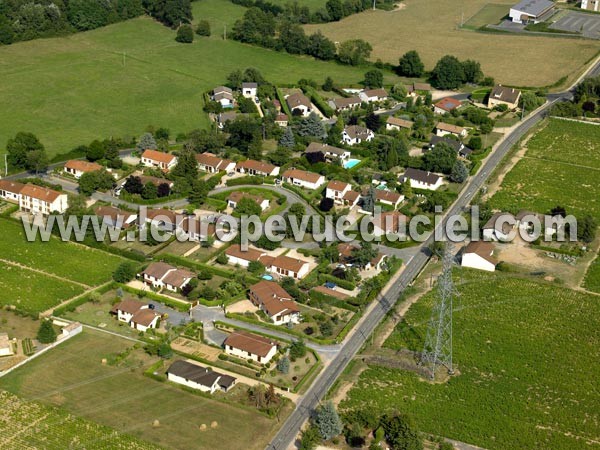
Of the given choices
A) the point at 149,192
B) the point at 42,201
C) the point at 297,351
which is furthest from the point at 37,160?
the point at 297,351

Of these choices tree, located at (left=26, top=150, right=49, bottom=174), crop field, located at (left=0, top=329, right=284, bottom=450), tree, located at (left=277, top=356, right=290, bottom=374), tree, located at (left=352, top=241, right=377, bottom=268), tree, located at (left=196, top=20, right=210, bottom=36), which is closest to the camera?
crop field, located at (left=0, top=329, right=284, bottom=450)

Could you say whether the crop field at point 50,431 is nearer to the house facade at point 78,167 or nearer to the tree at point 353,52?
the house facade at point 78,167

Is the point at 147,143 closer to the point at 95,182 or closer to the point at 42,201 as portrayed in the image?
the point at 95,182

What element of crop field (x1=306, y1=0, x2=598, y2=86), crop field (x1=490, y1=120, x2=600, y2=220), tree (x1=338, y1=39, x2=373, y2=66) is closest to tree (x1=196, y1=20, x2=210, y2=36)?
crop field (x1=306, y1=0, x2=598, y2=86)

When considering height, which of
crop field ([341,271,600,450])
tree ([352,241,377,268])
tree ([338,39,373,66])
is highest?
tree ([338,39,373,66])

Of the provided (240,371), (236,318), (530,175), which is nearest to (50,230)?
(236,318)

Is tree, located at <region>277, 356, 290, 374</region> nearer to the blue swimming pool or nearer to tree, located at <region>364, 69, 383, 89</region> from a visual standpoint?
the blue swimming pool
